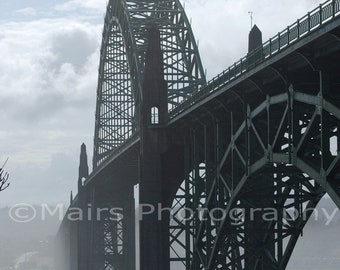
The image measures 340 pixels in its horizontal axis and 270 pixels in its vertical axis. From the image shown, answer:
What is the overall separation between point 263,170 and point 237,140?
4.06 m

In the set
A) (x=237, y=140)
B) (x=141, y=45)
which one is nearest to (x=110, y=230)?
(x=141, y=45)

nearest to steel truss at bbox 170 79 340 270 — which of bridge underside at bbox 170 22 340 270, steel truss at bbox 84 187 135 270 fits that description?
bridge underside at bbox 170 22 340 270

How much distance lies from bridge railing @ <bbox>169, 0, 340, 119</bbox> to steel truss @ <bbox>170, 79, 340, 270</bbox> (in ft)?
4.53

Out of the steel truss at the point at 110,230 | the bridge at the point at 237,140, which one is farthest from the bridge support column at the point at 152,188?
the steel truss at the point at 110,230

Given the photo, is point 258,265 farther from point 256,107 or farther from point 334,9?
point 334,9

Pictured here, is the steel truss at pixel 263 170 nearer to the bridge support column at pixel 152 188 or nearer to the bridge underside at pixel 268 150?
the bridge underside at pixel 268 150

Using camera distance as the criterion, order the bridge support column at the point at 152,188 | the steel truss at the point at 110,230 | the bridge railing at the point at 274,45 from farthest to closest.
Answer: the steel truss at the point at 110,230, the bridge support column at the point at 152,188, the bridge railing at the point at 274,45

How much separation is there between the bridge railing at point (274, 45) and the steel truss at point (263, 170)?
1381 millimetres

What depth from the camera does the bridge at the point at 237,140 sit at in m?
34.2

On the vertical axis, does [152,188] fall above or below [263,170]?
above

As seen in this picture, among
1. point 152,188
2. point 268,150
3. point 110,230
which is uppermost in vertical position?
point 110,230

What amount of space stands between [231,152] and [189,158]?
12.1m

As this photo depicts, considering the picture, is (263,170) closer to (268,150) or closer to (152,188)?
(268,150)

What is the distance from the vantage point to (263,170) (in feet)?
137
